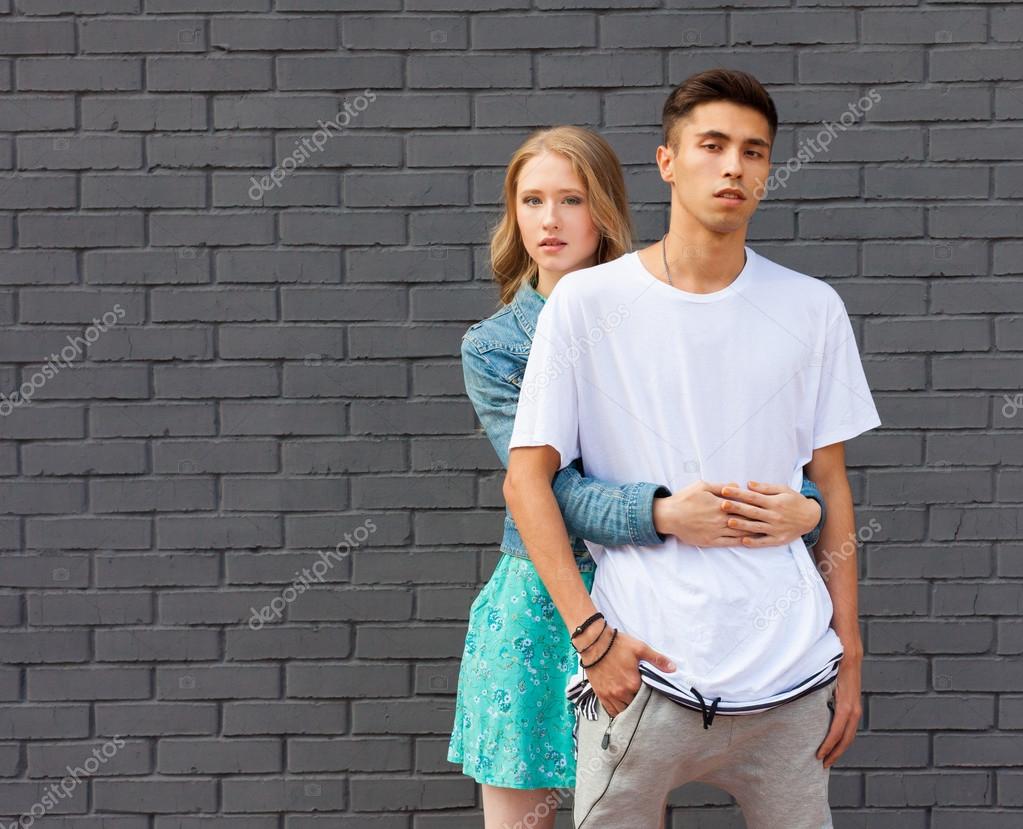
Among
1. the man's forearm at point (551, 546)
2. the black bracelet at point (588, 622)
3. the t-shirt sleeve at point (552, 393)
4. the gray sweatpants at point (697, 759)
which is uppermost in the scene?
the t-shirt sleeve at point (552, 393)

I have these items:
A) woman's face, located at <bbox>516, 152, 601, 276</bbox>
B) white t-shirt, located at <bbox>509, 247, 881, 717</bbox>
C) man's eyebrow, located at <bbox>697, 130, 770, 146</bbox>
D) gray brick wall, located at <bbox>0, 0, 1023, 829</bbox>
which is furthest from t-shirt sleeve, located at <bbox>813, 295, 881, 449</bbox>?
gray brick wall, located at <bbox>0, 0, 1023, 829</bbox>

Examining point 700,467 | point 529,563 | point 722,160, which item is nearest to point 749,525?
point 700,467

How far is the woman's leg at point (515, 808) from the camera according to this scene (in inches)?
86.1

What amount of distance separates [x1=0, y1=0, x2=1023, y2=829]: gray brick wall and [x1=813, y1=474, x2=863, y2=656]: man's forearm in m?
1.13

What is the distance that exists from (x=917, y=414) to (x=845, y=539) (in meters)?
1.24

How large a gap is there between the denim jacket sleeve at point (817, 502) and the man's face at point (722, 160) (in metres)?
0.52

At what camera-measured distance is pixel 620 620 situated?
1844 millimetres

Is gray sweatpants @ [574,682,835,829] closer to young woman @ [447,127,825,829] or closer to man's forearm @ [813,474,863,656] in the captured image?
man's forearm @ [813,474,863,656]

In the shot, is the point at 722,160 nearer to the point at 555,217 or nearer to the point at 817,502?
the point at 555,217

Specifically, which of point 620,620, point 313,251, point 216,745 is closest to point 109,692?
point 216,745

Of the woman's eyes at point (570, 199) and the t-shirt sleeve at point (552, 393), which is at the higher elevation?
the woman's eyes at point (570, 199)

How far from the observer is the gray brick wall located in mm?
3012

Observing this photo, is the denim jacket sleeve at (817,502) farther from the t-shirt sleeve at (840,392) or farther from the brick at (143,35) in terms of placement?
the brick at (143,35)

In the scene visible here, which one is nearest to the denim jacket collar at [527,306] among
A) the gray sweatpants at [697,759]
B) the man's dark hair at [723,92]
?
the man's dark hair at [723,92]
